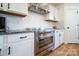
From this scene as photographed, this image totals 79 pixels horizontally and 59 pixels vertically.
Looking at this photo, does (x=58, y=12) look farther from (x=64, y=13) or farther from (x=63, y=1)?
(x=63, y=1)

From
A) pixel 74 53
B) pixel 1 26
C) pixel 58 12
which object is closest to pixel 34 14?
pixel 58 12

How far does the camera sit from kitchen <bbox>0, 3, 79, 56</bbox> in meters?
1.65

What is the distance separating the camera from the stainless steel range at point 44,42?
1.86 meters

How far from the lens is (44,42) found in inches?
76.6

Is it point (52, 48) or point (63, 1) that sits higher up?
point (63, 1)

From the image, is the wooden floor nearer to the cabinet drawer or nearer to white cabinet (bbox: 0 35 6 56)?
the cabinet drawer

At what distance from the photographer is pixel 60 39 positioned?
1874 mm

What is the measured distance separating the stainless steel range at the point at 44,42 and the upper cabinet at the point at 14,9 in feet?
1.21

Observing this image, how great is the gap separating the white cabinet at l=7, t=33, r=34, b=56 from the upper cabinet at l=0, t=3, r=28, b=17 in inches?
15.0

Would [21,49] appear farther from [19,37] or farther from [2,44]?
[2,44]

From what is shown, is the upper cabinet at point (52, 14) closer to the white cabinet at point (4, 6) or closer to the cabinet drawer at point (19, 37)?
the cabinet drawer at point (19, 37)

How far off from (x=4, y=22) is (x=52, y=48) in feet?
2.33

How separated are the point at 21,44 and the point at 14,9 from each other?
0.52m

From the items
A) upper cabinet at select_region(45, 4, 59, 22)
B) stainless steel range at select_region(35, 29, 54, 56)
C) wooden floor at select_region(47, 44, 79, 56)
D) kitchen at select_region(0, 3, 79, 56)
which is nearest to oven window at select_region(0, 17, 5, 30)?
kitchen at select_region(0, 3, 79, 56)
